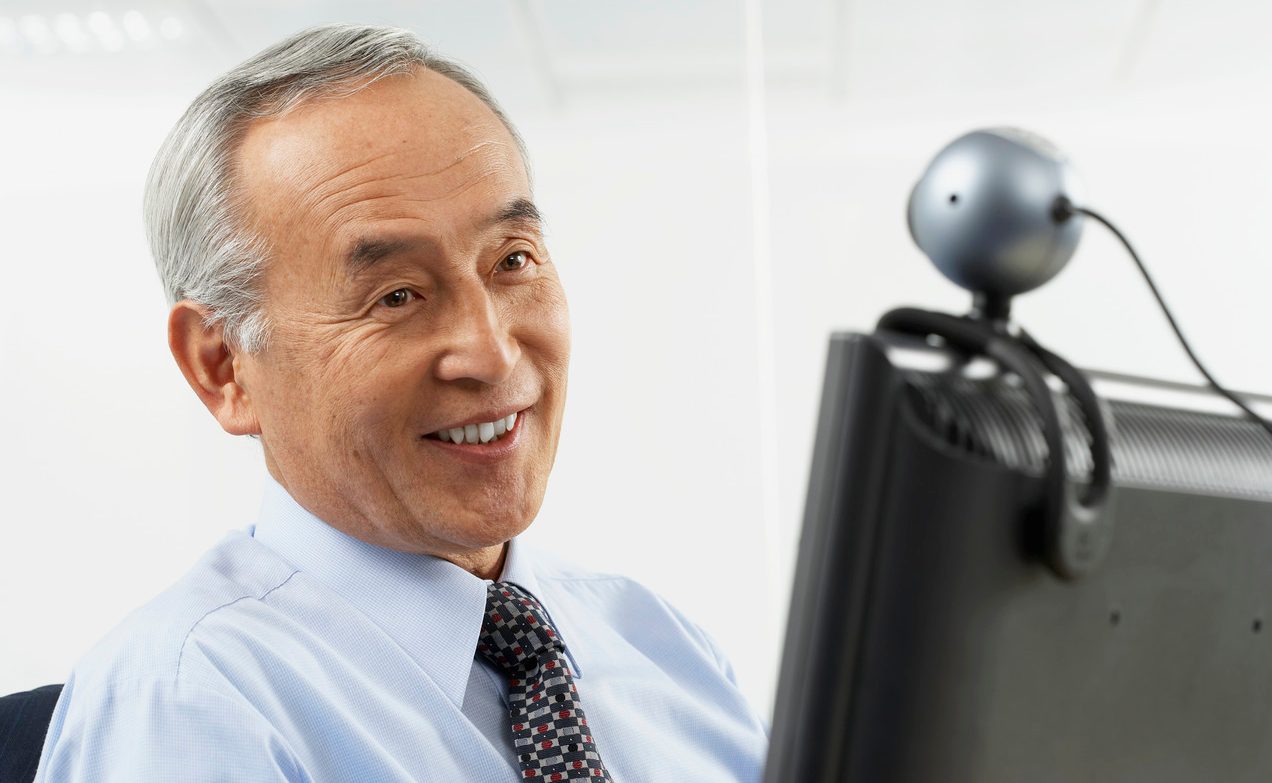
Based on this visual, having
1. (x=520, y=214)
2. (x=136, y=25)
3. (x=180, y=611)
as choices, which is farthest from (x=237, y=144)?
(x=136, y=25)

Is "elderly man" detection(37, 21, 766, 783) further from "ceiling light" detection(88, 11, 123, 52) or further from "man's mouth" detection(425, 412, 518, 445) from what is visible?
"ceiling light" detection(88, 11, 123, 52)

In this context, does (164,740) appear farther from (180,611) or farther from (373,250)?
(373,250)

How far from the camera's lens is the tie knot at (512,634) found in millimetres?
1030

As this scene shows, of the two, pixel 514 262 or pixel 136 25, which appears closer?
pixel 514 262

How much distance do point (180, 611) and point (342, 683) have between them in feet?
0.46

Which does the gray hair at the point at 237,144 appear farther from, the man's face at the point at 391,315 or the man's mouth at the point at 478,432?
the man's mouth at the point at 478,432

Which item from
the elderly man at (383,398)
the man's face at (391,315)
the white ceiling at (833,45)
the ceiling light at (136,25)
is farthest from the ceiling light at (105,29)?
the man's face at (391,315)

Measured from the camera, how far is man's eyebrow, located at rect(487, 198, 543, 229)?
1.06 m

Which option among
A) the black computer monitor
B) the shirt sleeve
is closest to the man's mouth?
the shirt sleeve

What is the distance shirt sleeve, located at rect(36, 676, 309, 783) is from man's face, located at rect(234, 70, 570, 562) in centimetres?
24

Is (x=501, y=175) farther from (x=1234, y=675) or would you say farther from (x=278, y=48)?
(x=1234, y=675)

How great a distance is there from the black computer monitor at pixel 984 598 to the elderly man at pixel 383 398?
0.54 metres

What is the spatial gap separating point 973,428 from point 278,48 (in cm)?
85

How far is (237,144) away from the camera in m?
1.06
